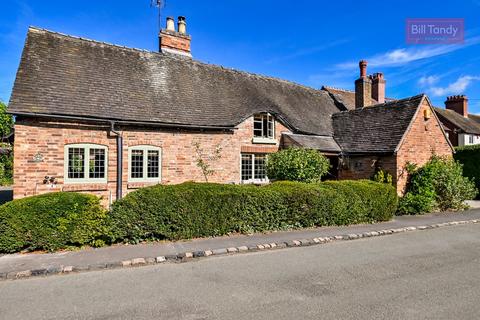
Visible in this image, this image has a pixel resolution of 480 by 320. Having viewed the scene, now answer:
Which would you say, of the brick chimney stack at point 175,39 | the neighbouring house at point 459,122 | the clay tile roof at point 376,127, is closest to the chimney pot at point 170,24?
the brick chimney stack at point 175,39

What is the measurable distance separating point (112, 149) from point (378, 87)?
22.2 meters

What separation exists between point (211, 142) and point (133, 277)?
8638 millimetres

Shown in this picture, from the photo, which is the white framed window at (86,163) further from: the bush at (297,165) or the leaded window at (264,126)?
the leaded window at (264,126)

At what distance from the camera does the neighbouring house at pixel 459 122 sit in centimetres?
3394

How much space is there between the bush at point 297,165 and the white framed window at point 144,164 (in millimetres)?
4822

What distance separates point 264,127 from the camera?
15.7 meters

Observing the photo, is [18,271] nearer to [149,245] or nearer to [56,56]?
[149,245]

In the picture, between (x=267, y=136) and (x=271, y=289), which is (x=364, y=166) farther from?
(x=271, y=289)

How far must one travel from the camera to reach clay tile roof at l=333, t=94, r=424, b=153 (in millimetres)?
15008

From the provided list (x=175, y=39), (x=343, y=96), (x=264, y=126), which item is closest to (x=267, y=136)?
(x=264, y=126)

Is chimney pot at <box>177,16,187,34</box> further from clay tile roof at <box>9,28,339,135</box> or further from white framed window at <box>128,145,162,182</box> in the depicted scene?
white framed window at <box>128,145,162,182</box>

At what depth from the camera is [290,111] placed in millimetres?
18078

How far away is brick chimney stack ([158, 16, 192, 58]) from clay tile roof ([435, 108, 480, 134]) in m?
31.0

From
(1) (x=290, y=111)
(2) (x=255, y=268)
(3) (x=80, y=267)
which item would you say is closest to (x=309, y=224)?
(2) (x=255, y=268)
